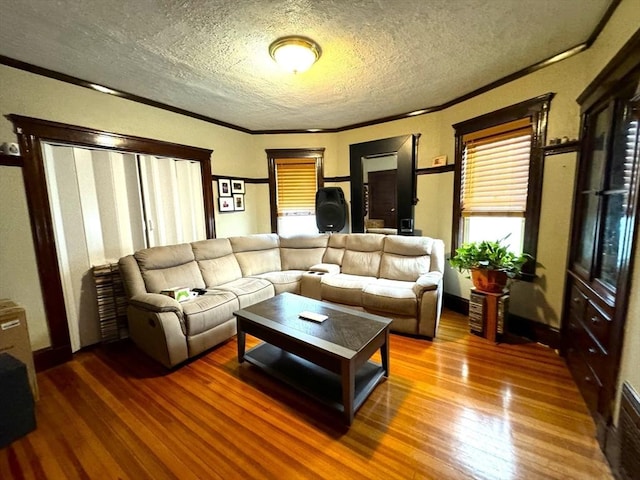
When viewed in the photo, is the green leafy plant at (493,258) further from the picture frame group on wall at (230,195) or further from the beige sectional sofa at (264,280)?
the picture frame group on wall at (230,195)

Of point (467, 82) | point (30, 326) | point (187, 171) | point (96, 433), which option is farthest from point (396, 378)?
point (187, 171)

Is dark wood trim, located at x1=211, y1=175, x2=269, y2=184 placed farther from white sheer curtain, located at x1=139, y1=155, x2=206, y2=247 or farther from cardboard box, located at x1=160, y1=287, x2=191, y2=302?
cardboard box, located at x1=160, y1=287, x2=191, y2=302

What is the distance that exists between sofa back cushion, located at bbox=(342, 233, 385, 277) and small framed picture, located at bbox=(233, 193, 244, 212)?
1696mm

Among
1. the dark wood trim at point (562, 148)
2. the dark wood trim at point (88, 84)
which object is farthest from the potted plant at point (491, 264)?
the dark wood trim at point (88, 84)

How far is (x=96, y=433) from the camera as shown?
159cm

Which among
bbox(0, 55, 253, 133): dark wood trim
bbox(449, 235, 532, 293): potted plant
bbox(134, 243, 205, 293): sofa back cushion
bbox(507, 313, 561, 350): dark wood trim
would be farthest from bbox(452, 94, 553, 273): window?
bbox(0, 55, 253, 133): dark wood trim

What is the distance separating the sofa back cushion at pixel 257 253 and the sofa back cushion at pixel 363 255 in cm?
101

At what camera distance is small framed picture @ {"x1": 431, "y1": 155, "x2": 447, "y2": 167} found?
10.5 feet

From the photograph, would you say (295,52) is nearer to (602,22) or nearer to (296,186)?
(602,22)

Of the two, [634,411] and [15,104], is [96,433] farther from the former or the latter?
[634,411]

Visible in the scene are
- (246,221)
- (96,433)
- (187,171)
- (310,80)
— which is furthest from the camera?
(246,221)

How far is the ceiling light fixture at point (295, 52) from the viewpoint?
1830 millimetres

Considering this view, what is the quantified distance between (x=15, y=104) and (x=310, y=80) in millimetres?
2333

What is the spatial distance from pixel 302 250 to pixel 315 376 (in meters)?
2.14
